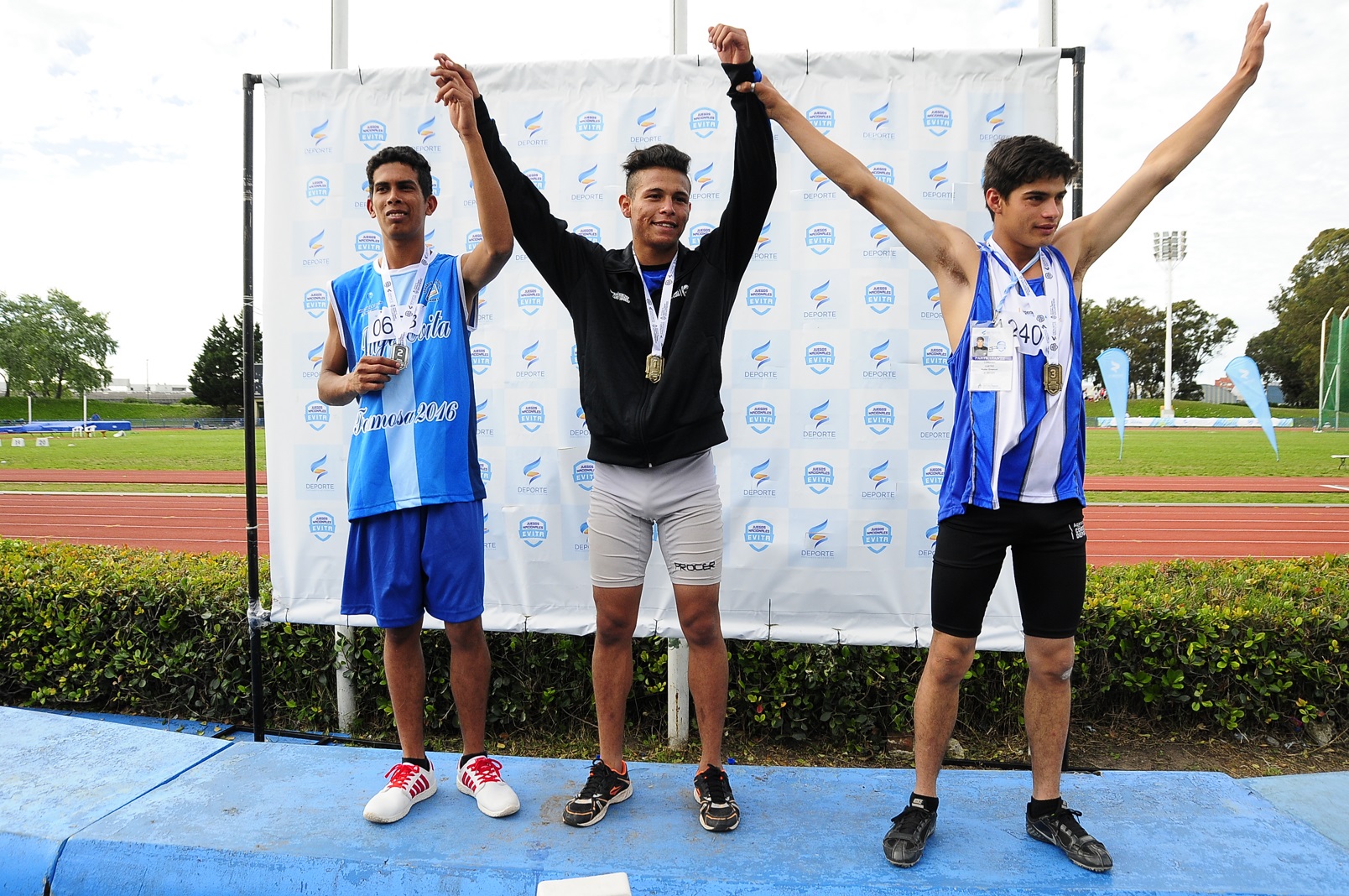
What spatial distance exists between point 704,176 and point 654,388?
1.33 metres

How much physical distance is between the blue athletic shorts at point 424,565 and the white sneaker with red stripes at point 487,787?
0.51 meters

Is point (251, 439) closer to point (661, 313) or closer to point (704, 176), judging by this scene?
point (661, 313)

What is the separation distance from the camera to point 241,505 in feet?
46.5

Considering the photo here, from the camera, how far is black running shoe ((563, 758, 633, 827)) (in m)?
2.27

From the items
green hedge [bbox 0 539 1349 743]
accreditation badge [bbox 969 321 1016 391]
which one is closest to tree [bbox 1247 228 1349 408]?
green hedge [bbox 0 539 1349 743]

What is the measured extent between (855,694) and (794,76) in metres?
2.64

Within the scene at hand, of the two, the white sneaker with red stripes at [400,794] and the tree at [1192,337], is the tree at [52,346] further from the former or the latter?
the tree at [1192,337]

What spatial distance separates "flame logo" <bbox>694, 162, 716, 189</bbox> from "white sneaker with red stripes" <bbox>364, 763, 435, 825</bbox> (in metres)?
2.40

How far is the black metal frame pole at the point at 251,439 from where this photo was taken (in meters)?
3.29

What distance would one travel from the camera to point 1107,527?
11133 mm

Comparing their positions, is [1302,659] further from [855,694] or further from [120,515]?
[120,515]

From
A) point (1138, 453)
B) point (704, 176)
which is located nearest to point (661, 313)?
point (704, 176)

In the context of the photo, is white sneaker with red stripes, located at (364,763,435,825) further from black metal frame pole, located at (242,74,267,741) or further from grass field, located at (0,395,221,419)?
grass field, located at (0,395,221,419)

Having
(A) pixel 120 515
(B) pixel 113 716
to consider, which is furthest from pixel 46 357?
(B) pixel 113 716
